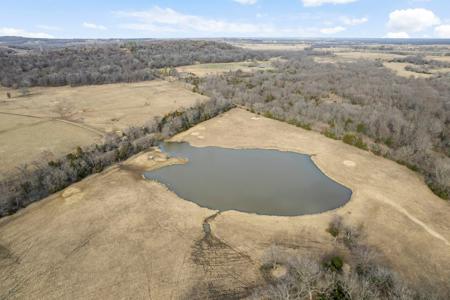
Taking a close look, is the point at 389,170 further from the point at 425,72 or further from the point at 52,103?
the point at 425,72

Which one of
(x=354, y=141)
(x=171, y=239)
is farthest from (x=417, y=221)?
(x=171, y=239)

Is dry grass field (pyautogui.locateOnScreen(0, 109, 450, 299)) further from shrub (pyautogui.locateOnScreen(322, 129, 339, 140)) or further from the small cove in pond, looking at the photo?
shrub (pyautogui.locateOnScreen(322, 129, 339, 140))

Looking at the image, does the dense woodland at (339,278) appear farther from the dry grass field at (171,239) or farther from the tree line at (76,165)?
the tree line at (76,165)

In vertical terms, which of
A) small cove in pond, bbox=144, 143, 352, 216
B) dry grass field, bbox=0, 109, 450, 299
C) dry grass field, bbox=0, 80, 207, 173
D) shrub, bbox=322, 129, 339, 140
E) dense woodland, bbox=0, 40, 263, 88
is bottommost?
small cove in pond, bbox=144, 143, 352, 216

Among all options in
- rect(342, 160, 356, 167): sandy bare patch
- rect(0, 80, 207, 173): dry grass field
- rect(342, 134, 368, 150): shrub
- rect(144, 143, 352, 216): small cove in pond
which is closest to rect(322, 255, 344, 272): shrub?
rect(144, 143, 352, 216): small cove in pond

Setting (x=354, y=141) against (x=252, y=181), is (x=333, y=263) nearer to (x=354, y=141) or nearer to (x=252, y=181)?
(x=252, y=181)

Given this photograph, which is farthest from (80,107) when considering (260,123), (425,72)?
(425,72)
